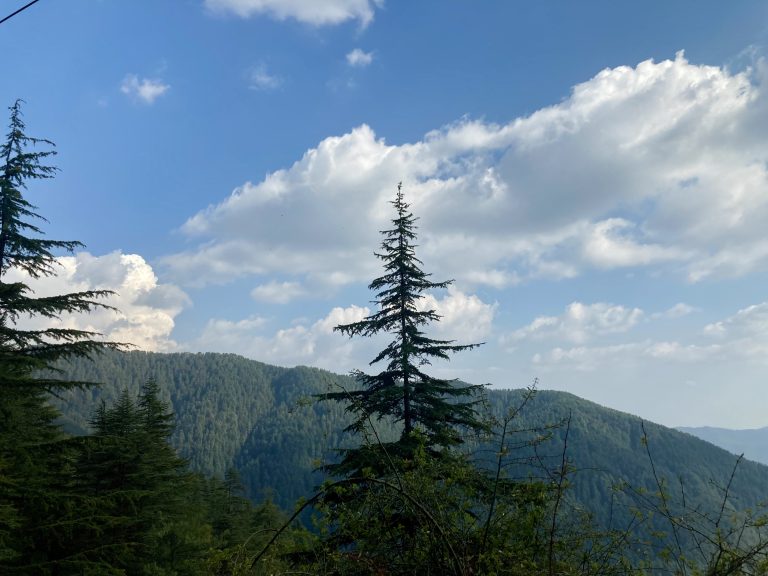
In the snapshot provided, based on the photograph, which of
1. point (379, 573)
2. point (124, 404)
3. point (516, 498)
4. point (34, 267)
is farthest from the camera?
point (124, 404)

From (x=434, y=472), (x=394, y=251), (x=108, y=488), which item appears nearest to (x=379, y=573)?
(x=434, y=472)

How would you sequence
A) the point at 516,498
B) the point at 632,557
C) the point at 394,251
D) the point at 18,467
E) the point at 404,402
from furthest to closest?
1. the point at 394,251
2. the point at 404,402
3. the point at 18,467
4. the point at 516,498
5. the point at 632,557

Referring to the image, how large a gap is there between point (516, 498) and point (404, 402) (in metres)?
10.6

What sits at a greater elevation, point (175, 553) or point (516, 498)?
point (516, 498)

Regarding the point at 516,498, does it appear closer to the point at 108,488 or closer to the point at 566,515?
the point at 566,515

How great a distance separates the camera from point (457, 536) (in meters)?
3.33

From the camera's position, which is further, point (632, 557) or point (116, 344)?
point (116, 344)

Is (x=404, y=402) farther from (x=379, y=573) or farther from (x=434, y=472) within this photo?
(x=379, y=573)

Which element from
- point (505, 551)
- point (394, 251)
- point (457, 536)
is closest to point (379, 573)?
point (457, 536)

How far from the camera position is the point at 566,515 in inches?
148

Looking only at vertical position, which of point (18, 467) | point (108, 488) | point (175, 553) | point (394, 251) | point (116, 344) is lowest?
point (175, 553)

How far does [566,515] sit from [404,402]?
10929 millimetres

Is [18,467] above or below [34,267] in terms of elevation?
below

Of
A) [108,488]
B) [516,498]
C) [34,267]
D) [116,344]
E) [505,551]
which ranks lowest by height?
[108,488]
